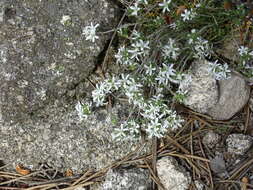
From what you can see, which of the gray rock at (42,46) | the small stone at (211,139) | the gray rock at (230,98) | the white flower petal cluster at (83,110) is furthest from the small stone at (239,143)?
the gray rock at (42,46)

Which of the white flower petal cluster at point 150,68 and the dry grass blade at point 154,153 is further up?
the white flower petal cluster at point 150,68

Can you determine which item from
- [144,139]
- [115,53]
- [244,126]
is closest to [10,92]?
[115,53]

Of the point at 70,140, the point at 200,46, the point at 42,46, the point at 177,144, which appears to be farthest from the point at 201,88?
the point at 42,46

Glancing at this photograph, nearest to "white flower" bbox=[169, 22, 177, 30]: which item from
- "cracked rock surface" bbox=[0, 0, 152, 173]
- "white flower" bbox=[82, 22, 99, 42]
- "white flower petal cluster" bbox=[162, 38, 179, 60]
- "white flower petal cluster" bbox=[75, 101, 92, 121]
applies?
"white flower petal cluster" bbox=[162, 38, 179, 60]

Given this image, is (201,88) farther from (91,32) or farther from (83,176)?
(83,176)

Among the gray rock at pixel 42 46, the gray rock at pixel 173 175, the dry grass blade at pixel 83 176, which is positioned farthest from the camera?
the dry grass blade at pixel 83 176

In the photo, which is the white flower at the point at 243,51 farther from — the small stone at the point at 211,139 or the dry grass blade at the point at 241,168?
the dry grass blade at the point at 241,168
